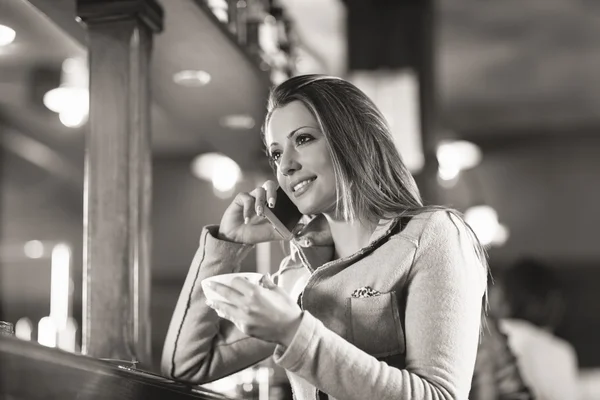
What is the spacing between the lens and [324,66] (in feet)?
17.1

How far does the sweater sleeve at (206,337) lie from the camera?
5.76 feet

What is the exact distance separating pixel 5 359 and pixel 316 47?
4.38 meters

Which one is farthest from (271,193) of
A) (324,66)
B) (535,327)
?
(324,66)

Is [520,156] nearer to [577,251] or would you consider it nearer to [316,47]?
[577,251]

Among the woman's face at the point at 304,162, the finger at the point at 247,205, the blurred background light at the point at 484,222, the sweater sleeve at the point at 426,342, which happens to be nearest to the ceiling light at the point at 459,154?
the blurred background light at the point at 484,222

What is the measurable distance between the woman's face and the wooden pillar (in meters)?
0.85

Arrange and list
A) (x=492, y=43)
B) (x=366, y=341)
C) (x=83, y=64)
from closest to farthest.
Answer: (x=366, y=341) < (x=83, y=64) < (x=492, y=43)

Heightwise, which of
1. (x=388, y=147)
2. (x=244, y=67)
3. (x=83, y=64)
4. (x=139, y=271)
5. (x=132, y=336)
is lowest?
(x=132, y=336)

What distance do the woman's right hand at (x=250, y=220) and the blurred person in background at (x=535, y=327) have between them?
2.17 meters

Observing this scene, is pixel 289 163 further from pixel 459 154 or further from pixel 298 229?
pixel 459 154

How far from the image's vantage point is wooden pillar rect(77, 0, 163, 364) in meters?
2.31

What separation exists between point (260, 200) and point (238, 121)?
1974 millimetres

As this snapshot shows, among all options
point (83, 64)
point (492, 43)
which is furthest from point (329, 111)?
point (492, 43)

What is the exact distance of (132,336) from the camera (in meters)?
2.31
